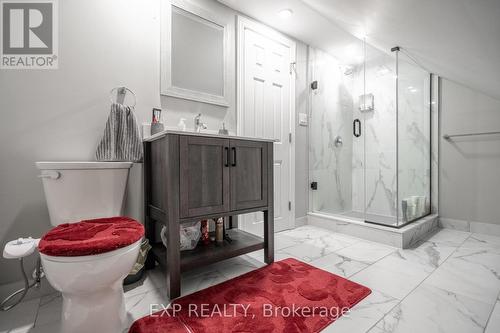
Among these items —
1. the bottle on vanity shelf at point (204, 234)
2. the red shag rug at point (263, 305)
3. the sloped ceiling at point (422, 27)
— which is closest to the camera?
the red shag rug at point (263, 305)

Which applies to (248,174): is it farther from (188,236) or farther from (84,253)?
(84,253)

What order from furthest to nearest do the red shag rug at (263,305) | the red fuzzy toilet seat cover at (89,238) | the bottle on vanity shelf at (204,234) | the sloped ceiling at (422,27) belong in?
the bottle on vanity shelf at (204,234)
the sloped ceiling at (422,27)
the red shag rug at (263,305)
the red fuzzy toilet seat cover at (89,238)

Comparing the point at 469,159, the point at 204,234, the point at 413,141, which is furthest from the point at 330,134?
the point at 204,234

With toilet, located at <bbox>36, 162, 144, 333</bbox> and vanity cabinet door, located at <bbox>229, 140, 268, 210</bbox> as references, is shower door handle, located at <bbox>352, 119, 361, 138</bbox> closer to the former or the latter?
vanity cabinet door, located at <bbox>229, 140, 268, 210</bbox>

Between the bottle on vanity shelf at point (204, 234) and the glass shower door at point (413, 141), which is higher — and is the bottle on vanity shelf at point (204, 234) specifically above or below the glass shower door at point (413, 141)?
below

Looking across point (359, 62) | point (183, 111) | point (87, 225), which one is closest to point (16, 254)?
point (87, 225)

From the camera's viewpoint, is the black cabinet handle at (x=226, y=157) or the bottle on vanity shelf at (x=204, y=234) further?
the bottle on vanity shelf at (x=204, y=234)

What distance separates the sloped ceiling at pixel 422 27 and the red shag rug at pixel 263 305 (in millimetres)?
1524

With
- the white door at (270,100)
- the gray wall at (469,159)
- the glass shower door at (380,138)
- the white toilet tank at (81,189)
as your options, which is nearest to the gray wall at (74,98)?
the white toilet tank at (81,189)

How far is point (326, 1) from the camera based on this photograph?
1823mm

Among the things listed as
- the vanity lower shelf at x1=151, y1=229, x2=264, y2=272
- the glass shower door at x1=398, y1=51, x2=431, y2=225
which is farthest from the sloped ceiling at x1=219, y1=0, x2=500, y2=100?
the vanity lower shelf at x1=151, y1=229, x2=264, y2=272

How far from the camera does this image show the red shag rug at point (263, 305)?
102 cm

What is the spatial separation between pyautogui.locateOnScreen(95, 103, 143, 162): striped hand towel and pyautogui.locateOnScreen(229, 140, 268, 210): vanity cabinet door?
64 cm

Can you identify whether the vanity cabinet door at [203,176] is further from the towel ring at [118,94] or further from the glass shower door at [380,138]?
the glass shower door at [380,138]
